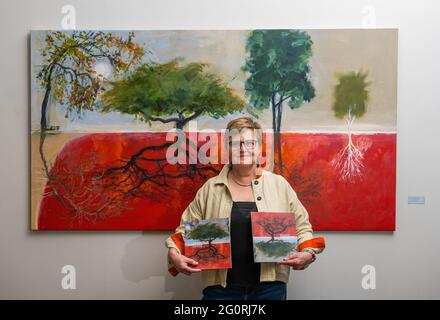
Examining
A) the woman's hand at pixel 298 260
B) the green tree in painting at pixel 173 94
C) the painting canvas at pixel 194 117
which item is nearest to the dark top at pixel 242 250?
the woman's hand at pixel 298 260

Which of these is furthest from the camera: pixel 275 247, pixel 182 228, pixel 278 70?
pixel 278 70

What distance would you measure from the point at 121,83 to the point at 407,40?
5.71 feet

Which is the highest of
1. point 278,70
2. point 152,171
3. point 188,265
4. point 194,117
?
point 278,70

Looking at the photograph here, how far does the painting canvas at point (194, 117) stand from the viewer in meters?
2.77

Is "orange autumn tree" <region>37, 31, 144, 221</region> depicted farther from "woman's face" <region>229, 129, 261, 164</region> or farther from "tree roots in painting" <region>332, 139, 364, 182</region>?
"tree roots in painting" <region>332, 139, 364, 182</region>

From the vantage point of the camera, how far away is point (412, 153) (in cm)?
282

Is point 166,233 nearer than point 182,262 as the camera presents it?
No

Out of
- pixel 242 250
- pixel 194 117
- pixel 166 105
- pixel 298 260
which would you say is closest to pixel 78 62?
pixel 166 105

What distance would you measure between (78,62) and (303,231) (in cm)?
166

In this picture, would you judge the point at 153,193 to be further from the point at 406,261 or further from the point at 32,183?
the point at 406,261

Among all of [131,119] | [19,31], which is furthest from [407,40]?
[19,31]

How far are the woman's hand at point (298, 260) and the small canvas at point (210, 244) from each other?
0.90 ft

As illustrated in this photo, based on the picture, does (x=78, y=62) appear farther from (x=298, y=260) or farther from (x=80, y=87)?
(x=298, y=260)

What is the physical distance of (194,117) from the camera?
110 inches
